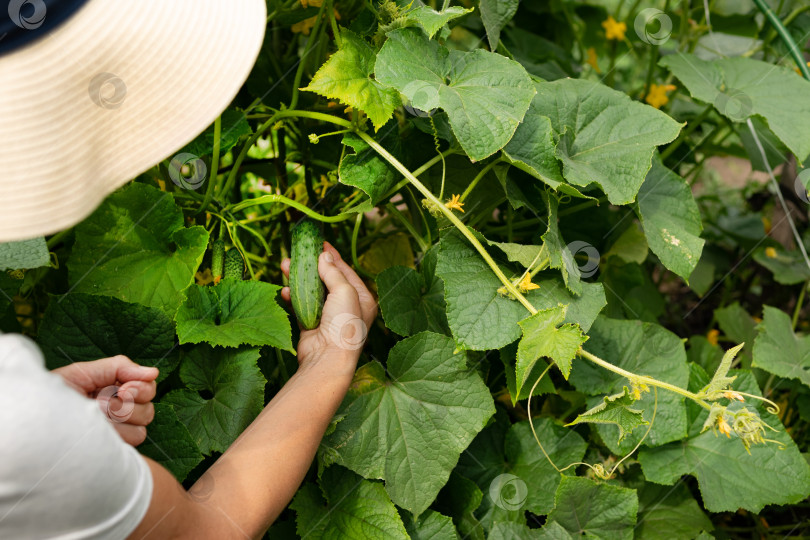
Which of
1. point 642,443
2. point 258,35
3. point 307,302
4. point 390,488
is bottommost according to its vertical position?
point 642,443

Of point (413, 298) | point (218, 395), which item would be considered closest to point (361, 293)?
point (413, 298)

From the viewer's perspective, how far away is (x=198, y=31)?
714mm

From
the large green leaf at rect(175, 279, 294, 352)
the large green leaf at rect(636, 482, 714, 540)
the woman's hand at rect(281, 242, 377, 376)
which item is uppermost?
the large green leaf at rect(175, 279, 294, 352)

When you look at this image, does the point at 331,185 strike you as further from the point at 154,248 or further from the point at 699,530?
the point at 699,530

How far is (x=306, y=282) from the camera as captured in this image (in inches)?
45.4

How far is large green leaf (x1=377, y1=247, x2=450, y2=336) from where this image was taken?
120 centimetres

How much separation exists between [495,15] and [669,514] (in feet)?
3.60

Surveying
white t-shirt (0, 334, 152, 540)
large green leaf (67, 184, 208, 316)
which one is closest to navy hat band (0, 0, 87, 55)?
white t-shirt (0, 334, 152, 540)

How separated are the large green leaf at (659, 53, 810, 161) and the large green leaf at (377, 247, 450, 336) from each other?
681mm

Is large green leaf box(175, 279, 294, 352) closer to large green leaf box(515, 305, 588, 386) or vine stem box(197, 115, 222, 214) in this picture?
A: vine stem box(197, 115, 222, 214)

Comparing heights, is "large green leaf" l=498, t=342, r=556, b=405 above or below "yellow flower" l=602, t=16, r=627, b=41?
below

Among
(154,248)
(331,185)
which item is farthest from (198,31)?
(331,185)

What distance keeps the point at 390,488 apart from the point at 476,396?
22cm

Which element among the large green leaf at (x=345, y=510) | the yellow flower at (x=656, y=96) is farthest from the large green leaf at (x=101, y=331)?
the yellow flower at (x=656, y=96)
